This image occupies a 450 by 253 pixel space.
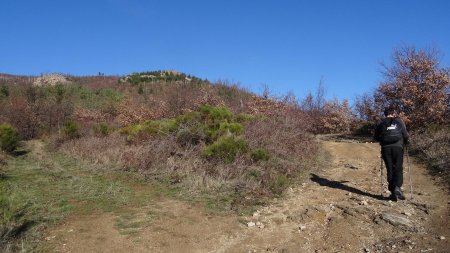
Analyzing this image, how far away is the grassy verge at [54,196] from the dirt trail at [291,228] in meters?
0.38

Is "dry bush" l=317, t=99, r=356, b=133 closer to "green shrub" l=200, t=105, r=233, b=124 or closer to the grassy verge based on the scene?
"green shrub" l=200, t=105, r=233, b=124

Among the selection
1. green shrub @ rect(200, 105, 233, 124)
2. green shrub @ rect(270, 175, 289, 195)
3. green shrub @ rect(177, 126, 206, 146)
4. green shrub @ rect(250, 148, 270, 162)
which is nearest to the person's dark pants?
green shrub @ rect(270, 175, 289, 195)

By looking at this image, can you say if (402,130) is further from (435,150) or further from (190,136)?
(190,136)

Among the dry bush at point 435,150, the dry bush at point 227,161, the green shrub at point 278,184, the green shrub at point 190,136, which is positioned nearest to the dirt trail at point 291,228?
the green shrub at point 278,184

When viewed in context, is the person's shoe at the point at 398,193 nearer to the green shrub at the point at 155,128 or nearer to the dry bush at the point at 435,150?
the dry bush at the point at 435,150

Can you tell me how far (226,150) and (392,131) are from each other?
156 inches

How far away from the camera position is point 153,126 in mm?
12781

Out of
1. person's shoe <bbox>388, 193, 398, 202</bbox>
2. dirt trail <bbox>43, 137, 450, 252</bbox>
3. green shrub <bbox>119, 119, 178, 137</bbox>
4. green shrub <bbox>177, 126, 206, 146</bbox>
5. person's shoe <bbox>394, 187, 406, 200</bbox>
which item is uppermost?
green shrub <bbox>119, 119, 178, 137</bbox>

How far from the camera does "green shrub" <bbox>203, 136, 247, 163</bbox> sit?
9379 millimetres

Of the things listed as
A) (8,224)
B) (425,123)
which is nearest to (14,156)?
(8,224)

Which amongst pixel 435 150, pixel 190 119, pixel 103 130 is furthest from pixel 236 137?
pixel 103 130

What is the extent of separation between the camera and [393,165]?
7199 mm

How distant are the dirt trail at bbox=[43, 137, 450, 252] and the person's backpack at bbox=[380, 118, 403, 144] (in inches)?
45.4

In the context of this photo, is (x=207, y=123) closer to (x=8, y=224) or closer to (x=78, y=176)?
(x=78, y=176)
